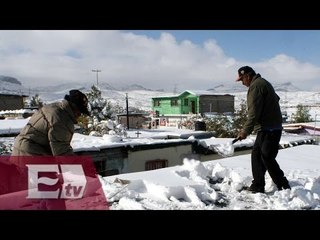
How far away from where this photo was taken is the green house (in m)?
37.7

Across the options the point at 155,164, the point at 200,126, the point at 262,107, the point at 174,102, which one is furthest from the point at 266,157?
the point at 174,102

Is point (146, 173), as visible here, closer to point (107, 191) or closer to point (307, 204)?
point (107, 191)

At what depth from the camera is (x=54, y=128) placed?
298 centimetres

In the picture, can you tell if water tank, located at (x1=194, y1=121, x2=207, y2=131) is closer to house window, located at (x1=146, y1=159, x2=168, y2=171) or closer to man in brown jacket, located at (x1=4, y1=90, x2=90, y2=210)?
house window, located at (x1=146, y1=159, x2=168, y2=171)

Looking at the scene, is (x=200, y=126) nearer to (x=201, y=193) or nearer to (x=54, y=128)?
(x=201, y=193)

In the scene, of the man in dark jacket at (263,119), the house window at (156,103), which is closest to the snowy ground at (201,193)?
the man in dark jacket at (263,119)

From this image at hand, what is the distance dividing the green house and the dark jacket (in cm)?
3271

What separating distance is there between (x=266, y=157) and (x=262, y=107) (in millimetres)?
523

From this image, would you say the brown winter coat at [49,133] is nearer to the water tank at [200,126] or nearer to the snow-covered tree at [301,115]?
the water tank at [200,126]

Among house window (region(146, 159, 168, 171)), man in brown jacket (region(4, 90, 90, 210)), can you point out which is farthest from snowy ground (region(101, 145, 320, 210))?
house window (region(146, 159, 168, 171))

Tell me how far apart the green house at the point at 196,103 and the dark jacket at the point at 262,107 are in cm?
3271
